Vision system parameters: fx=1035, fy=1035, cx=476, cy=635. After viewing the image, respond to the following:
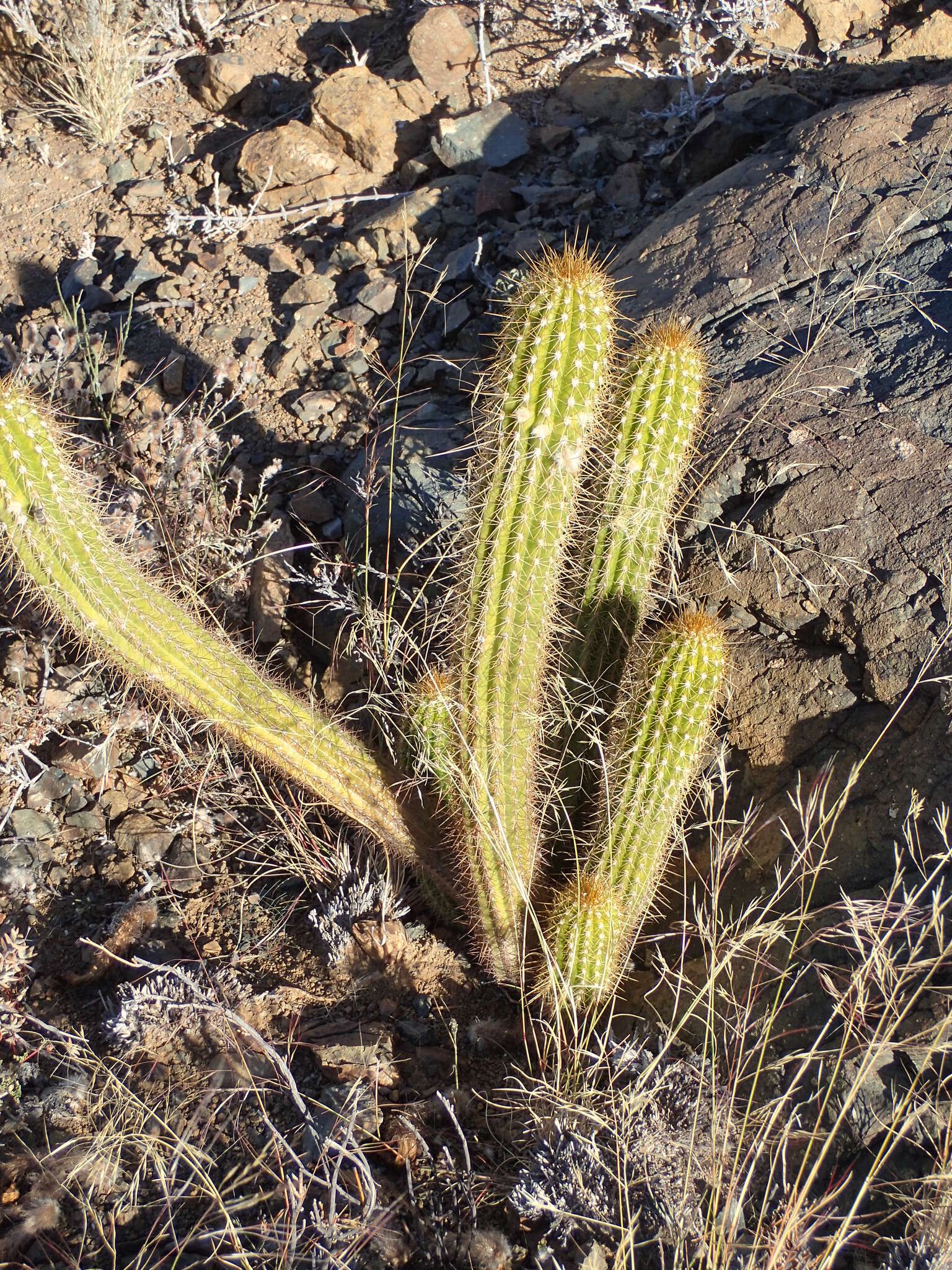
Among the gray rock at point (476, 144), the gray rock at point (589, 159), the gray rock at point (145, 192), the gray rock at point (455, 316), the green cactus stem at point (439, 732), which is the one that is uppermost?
the gray rock at point (145, 192)

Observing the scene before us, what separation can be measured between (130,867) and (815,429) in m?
2.50

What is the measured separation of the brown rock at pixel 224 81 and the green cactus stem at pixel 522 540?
3957 mm

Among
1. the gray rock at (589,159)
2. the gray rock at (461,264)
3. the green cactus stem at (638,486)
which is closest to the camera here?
the green cactus stem at (638,486)

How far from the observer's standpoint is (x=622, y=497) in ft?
8.82

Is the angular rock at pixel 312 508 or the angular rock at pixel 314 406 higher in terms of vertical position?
the angular rock at pixel 314 406

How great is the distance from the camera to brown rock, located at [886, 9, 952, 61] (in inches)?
186

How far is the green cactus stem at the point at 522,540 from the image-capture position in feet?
7.17

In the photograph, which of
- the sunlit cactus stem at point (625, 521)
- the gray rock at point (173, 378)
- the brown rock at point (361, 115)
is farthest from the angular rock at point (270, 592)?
the brown rock at point (361, 115)

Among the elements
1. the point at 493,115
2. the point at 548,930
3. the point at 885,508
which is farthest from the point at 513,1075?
the point at 493,115

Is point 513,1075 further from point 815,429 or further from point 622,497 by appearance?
point 815,429

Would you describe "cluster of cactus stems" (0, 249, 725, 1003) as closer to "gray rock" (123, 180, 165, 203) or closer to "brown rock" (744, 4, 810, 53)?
"gray rock" (123, 180, 165, 203)

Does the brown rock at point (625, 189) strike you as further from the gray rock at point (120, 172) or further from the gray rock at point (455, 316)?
the gray rock at point (120, 172)

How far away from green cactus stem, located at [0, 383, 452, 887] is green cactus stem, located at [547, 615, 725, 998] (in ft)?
1.68

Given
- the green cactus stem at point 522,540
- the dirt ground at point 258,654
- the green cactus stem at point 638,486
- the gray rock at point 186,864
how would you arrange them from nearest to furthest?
the green cactus stem at point 522,540
the dirt ground at point 258,654
the green cactus stem at point 638,486
the gray rock at point 186,864
